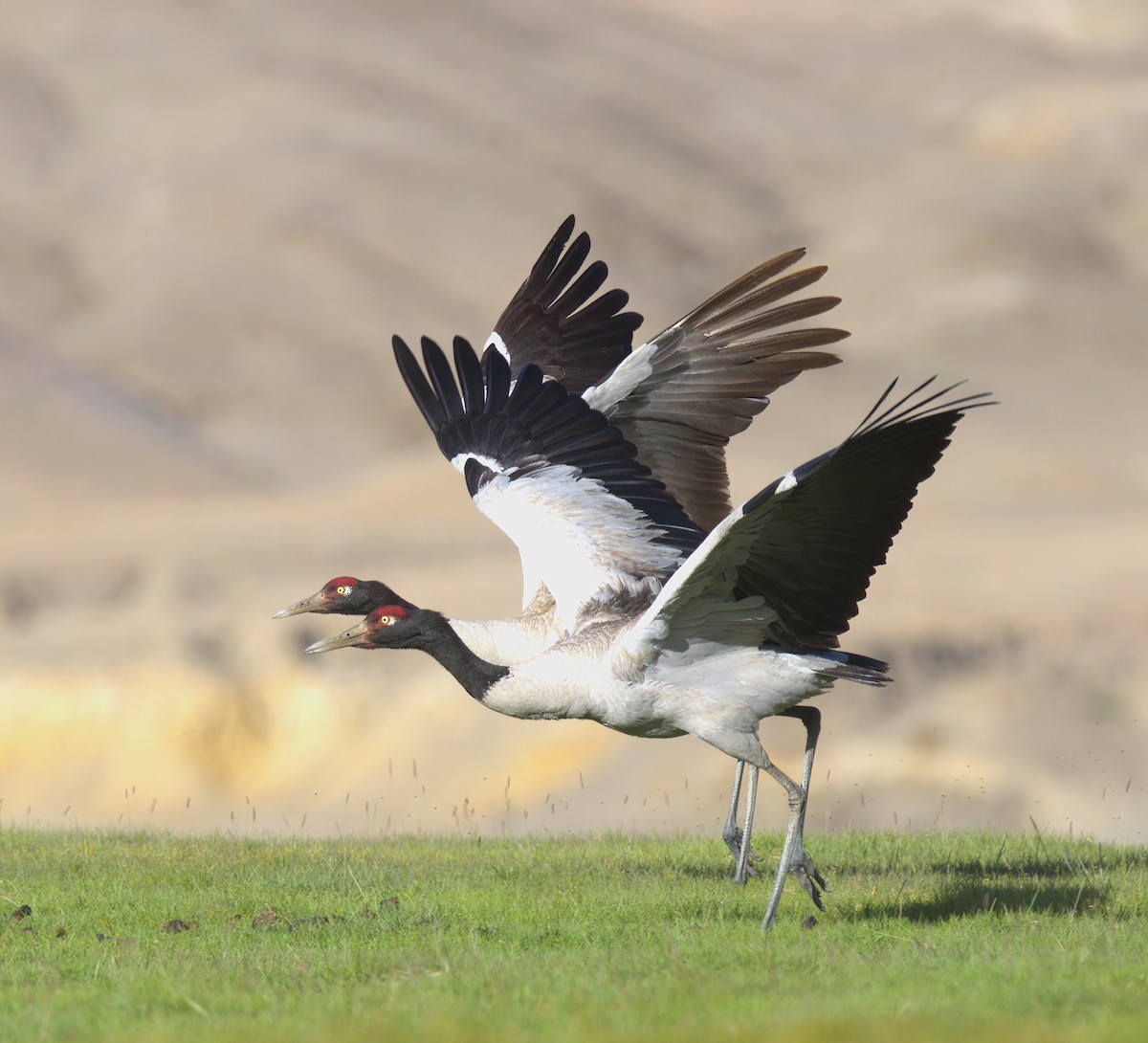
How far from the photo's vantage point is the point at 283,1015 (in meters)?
5.50

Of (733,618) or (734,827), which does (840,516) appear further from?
(734,827)

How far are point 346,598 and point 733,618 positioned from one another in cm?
352

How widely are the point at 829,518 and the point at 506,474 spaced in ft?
11.8

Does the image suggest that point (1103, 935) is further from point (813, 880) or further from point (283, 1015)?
point (283, 1015)

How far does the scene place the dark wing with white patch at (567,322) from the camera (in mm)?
12438

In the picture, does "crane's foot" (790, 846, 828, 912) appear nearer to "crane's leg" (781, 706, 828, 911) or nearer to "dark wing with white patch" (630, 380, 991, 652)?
"crane's leg" (781, 706, 828, 911)

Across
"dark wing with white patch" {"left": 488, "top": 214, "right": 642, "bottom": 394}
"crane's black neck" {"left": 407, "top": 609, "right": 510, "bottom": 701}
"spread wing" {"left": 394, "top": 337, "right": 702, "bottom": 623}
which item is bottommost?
"crane's black neck" {"left": 407, "top": 609, "right": 510, "bottom": 701}

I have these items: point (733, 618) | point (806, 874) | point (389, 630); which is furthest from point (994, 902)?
point (389, 630)

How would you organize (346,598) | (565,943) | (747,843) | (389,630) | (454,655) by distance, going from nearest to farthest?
(565,943) → (454,655) → (389,630) → (747,843) → (346,598)

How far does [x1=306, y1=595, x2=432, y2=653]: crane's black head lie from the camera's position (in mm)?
8766

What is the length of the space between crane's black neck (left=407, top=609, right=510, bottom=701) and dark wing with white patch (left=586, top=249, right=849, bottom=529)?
282 centimetres

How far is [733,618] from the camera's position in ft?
26.0

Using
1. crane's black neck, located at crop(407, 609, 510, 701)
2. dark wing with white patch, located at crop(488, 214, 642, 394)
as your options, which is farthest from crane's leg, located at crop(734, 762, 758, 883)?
dark wing with white patch, located at crop(488, 214, 642, 394)

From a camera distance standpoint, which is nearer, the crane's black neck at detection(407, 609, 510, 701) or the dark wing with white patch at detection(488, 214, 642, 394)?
the crane's black neck at detection(407, 609, 510, 701)
